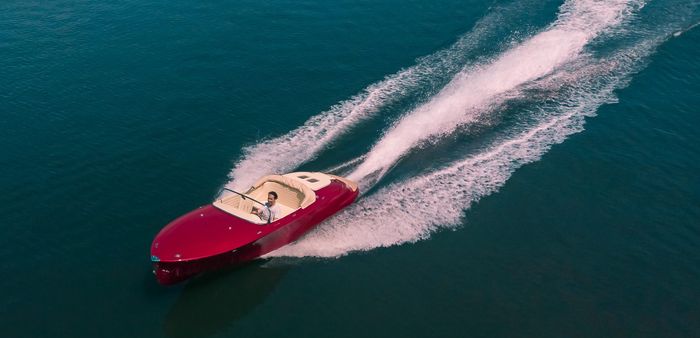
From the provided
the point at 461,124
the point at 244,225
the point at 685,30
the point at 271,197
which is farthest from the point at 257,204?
the point at 685,30

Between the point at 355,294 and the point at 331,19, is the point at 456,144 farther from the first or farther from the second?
the point at 331,19

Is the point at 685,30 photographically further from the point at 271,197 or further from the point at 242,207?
the point at 242,207

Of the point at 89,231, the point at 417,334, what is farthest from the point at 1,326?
the point at 417,334

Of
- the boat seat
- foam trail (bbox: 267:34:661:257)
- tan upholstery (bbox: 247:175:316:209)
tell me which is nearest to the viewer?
the boat seat

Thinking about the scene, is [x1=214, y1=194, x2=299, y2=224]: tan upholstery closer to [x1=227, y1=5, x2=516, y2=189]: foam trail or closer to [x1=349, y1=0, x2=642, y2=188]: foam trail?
[x1=227, y1=5, x2=516, y2=189]: foam trail

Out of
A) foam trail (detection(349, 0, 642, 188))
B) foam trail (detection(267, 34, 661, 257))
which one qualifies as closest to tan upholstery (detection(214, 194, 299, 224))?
foam trail (detection(267, 34, 661, 257))

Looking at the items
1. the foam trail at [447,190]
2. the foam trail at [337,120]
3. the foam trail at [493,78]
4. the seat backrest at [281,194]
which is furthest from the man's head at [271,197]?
the foam trail at [493,78]

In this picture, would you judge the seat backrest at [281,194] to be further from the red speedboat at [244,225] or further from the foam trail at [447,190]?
the foam trail at [447,190]
